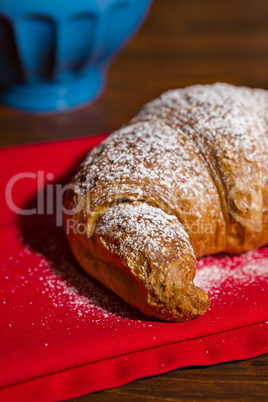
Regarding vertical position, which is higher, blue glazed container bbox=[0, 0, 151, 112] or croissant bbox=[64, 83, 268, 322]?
blue glazed container bbox=[0, 0, 151, 112]

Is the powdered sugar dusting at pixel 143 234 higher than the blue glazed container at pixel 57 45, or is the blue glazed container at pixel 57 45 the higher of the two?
the blue glazed container at pixel 57 45

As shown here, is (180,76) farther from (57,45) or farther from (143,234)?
(143,234)

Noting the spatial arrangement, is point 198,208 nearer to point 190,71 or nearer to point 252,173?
point 252,173

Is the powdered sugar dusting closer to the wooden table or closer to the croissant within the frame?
the croissant

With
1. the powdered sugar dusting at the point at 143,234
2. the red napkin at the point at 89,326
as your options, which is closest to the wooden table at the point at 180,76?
the red napkin at the point at 89,326

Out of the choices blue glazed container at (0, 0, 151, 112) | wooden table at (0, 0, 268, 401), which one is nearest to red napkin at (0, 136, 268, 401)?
wooden table at (0, 0, 268, 401)

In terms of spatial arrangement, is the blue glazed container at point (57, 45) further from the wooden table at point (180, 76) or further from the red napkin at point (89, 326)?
the red napkin at point (89, 326)
